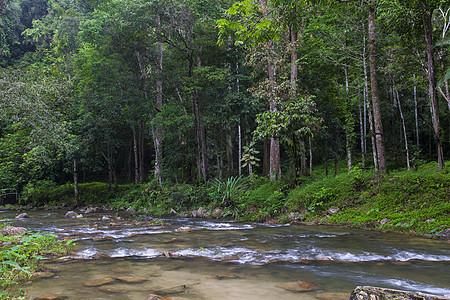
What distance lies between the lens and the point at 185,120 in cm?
1716

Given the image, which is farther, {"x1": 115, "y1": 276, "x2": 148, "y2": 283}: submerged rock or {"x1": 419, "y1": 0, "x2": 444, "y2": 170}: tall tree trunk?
{"x1": 419, "y1": 0, "x2": 444, "y2": 170}: tall tree trunk

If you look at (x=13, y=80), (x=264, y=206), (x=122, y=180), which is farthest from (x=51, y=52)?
(x=264, y=206)

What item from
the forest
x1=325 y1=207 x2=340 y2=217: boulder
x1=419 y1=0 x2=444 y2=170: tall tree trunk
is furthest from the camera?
the forest

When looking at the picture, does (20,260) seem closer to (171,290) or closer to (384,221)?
(171,290)

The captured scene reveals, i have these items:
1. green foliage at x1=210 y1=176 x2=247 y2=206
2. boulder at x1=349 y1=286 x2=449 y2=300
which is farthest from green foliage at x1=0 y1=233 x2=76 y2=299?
green foliage at x1=210 y1=176 x2=247 y2=206

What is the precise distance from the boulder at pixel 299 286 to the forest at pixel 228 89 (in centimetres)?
696

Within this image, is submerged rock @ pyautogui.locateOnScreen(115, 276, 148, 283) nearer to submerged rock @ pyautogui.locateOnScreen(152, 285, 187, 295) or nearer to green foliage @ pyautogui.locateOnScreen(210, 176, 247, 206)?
submerged rock @ pyautogui.locateOnScreen(152, 285, 187, 295)

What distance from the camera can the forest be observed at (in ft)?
34.6

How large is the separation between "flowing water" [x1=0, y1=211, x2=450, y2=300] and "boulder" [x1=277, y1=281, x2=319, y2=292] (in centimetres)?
5

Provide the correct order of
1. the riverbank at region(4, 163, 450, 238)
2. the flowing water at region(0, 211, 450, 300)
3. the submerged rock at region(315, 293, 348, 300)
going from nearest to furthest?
the submerged rock at region(315, 293, 348, 300) < the flowing water at region(0, 211, 450, 300) < the riverbank at region(4, 163, 450, 238)

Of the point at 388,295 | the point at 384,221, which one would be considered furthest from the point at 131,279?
the point at 384,221

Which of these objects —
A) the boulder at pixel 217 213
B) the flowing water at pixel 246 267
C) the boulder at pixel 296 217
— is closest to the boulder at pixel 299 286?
the flowing water at pixel 246 267

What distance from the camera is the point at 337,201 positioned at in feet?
31.6

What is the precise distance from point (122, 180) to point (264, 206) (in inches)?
868
